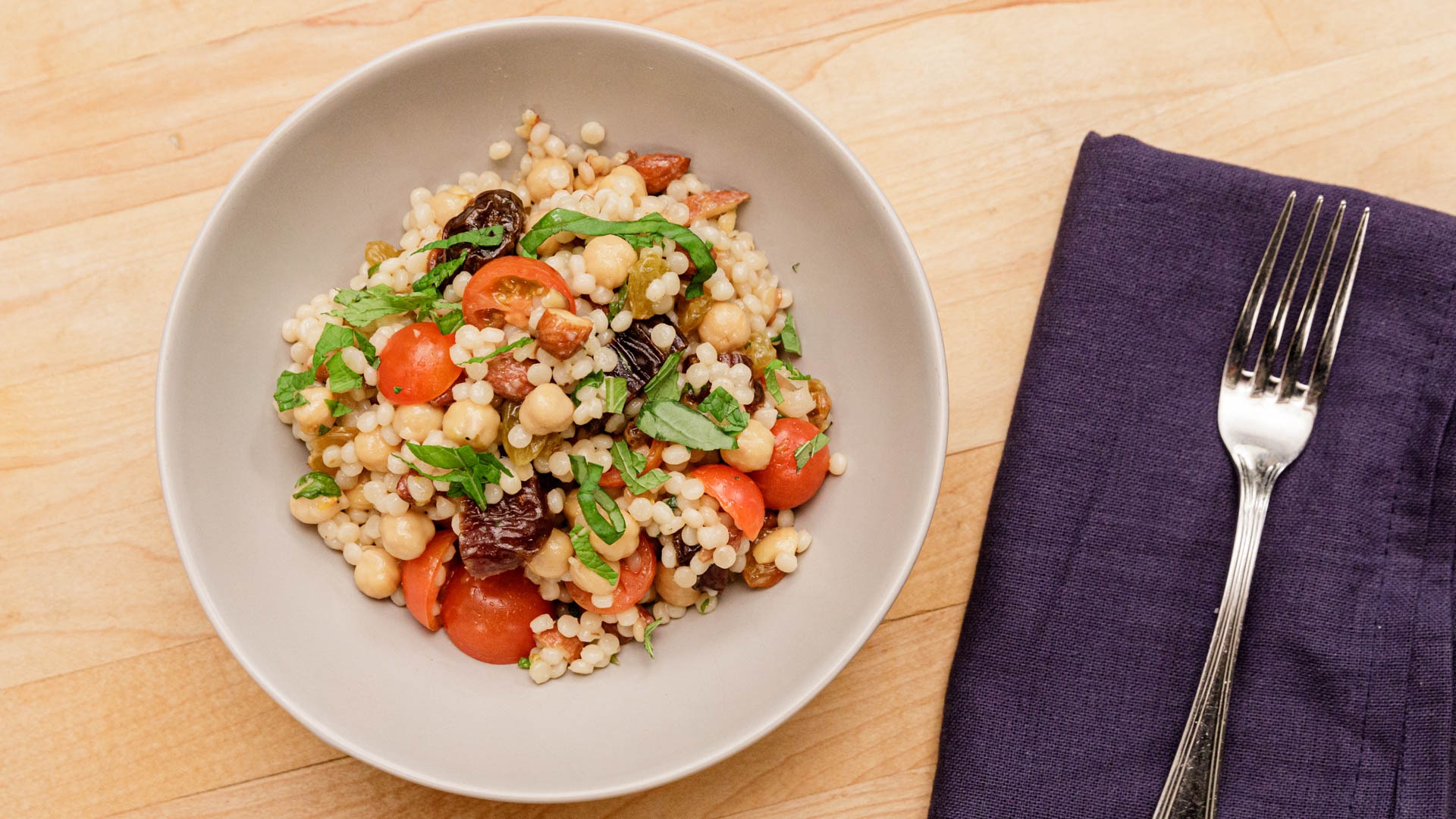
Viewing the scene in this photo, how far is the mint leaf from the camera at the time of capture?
65.2 inches

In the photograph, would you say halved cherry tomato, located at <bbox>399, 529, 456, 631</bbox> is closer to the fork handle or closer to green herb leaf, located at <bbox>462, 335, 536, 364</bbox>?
green herb leaf, located at <bbox>462, 335, 536, 364</bbox>

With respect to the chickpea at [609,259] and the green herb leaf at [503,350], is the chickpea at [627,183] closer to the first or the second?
the chickpea at [609,259]

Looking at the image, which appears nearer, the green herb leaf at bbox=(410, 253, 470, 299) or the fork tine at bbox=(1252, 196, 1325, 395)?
the green herb leaf at bbox=(410, 253, 470, 299)

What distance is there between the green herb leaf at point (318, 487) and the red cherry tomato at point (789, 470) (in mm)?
773

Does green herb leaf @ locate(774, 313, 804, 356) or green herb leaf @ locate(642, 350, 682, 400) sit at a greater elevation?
green herb leaf @ locate(642, 350, 682, 400)

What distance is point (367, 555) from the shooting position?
1791 mm

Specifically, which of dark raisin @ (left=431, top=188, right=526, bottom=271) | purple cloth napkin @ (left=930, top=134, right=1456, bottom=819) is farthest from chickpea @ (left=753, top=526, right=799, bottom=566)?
dark raisin @ (left=431, top=188, right=526, bottom=271)

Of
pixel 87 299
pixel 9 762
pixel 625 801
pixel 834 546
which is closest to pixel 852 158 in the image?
pixel 834 546

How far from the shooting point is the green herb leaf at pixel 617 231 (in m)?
1.69

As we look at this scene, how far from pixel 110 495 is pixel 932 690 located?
1757 millimetres

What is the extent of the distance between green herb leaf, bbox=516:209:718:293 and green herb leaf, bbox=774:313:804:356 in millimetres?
248

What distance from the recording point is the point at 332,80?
6.98 ft

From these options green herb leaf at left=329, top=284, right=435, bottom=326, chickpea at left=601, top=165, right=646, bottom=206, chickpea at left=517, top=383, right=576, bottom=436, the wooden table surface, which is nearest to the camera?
chickpea at left=517, top=383, right=576, bottom=436

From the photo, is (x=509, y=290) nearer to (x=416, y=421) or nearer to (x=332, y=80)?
(x=416, y=421)
